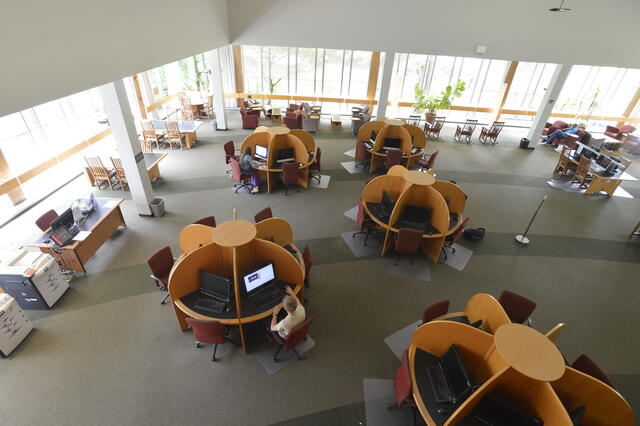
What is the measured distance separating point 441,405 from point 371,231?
13.3 ft

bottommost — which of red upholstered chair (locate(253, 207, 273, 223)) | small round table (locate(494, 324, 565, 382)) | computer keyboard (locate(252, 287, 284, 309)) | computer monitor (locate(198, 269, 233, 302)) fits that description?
computer keyboard (locate(252, 287, 284, 309))

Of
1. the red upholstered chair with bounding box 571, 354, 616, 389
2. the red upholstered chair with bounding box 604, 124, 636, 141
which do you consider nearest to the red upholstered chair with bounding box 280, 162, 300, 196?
the red upholstered chair with bounding box 571, 354, 616, 389

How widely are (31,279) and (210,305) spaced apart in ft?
9.24

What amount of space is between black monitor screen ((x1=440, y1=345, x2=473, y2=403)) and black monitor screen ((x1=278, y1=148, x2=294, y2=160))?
21.0ft

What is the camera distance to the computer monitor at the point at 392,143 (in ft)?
31.6

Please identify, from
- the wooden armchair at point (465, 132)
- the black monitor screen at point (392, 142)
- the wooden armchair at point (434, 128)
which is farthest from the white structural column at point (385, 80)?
the black monitor screen at point (392, 142)

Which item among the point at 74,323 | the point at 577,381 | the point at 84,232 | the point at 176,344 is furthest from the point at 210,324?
the point at 577,381

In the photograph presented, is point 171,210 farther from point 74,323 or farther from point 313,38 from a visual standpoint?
point 313,38

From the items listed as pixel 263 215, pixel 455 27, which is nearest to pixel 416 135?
pixel 455 27

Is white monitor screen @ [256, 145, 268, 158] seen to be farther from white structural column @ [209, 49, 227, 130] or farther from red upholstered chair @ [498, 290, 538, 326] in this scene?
red upholstered chair @ [498, 290, 538, 326]

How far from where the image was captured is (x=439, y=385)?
11.6 ft

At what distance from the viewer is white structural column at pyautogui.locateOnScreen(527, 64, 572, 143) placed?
11.4m

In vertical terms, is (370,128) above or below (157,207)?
above

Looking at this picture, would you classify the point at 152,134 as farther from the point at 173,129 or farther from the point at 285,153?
the point at 285,153
